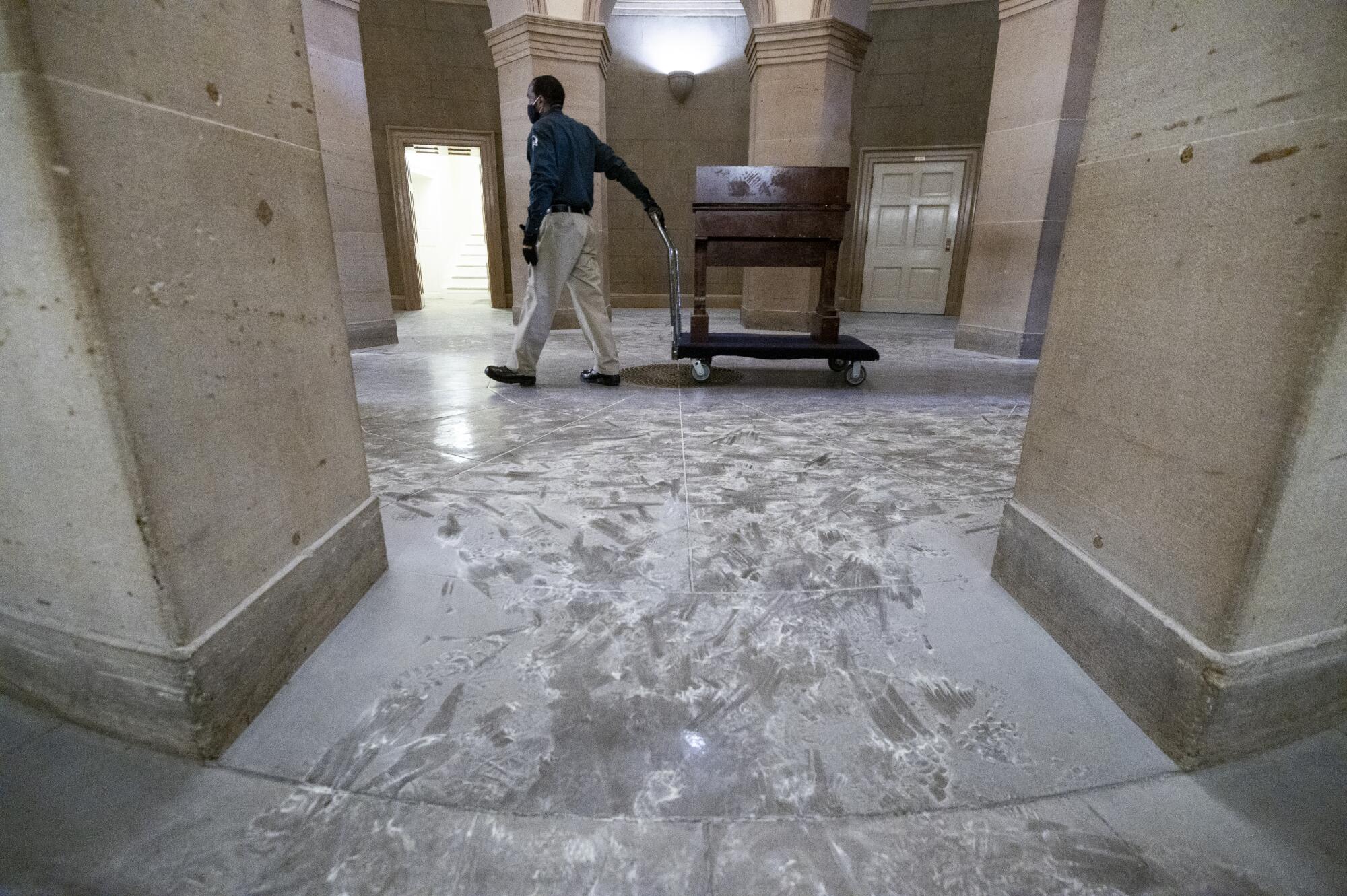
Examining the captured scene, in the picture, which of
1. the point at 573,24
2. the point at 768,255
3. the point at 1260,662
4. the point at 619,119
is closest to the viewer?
the point at 1260,662

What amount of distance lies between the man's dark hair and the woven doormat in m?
1.97

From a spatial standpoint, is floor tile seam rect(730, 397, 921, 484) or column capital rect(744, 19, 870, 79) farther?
column capital rect(744, 19, 870, 79)

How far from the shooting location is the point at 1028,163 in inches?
229

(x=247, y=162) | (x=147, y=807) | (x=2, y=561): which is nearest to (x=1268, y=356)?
(x=247, y=162)

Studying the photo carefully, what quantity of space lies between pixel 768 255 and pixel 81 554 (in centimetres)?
453

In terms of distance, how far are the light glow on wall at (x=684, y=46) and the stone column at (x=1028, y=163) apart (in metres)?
5.16

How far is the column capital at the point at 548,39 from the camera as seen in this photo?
6.69 metres

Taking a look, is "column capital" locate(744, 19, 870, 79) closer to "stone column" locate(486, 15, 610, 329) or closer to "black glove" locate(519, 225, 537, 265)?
"stone column" locate(486, 15, 610, 329)

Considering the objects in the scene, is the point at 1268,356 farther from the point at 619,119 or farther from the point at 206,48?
the point at 619,119

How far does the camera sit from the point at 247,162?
140cm

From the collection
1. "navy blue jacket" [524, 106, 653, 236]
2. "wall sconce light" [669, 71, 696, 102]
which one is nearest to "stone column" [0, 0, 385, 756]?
"navy blue jacket" [524, 106, 653, 236]

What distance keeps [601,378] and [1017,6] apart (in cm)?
496

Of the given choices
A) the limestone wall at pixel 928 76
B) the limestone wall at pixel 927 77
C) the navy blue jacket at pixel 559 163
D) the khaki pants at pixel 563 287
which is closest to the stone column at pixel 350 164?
the khaki pants at pixel 563 287

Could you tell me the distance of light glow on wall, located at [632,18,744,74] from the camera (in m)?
9.86
